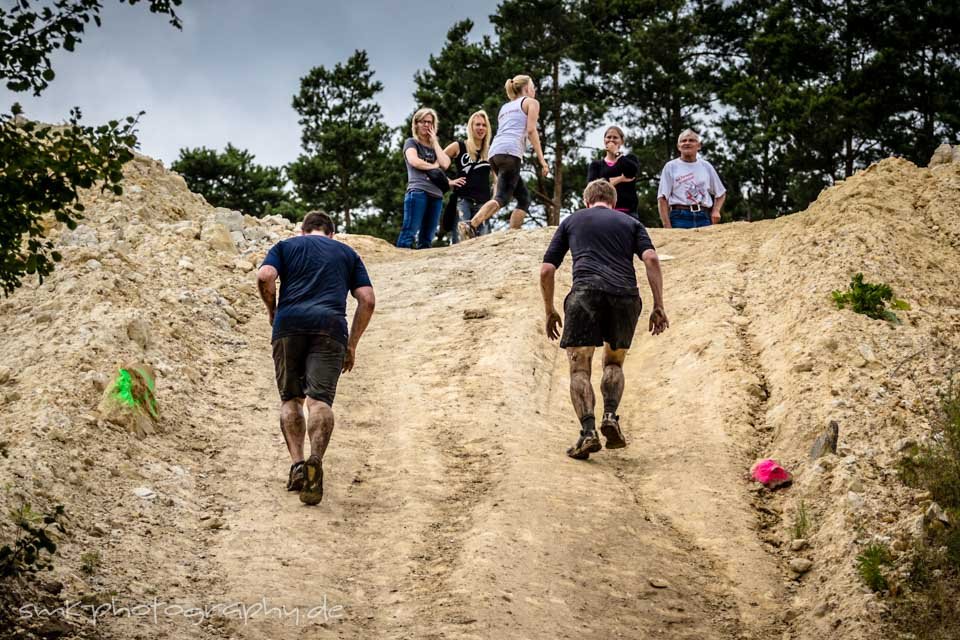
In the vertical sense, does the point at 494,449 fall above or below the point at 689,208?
below

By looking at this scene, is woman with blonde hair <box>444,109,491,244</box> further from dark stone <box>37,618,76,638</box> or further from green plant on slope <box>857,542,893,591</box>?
dark stone <box>37,618,76,638</box>

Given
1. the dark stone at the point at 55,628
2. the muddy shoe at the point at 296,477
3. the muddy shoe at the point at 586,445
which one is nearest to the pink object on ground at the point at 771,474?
the muddy shoe at the point at 586,445

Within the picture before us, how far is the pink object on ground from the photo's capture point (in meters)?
7.38

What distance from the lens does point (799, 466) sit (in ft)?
24.6

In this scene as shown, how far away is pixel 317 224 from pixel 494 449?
2238 millimetres

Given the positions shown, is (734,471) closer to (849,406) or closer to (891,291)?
(849,406)

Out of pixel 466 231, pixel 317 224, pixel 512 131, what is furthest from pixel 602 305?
pixel 466 231

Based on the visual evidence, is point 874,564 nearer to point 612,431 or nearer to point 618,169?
point 612,431

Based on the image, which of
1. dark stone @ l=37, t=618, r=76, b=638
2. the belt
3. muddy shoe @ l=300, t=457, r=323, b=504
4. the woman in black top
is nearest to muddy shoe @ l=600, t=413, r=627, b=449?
muddy shoe @ l=300, t=457, r=323, b=504

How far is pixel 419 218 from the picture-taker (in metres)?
15.0

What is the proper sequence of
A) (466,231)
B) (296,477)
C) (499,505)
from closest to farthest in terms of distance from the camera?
1. (499,505)
2. (296,477)
3. (466,231)

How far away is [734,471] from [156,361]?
505cm

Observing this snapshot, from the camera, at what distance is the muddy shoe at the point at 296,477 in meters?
7.26

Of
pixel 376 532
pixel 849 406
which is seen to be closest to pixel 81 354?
pixel 376 532
